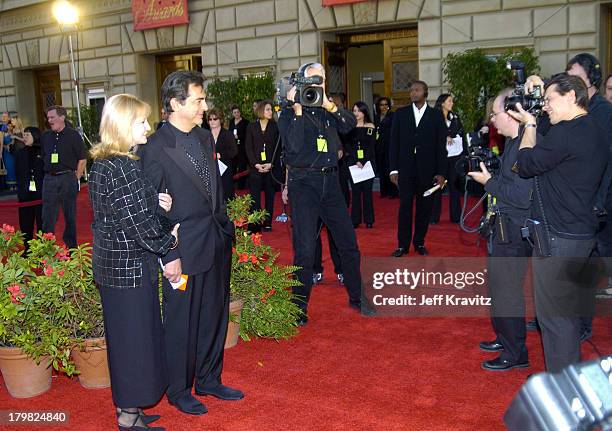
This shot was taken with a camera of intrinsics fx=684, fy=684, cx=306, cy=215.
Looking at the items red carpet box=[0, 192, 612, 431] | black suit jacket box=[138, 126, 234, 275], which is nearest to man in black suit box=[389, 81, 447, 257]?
red carpet box=[0, 192, 612, 431]

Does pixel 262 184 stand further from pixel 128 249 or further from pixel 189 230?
pixel 128 249

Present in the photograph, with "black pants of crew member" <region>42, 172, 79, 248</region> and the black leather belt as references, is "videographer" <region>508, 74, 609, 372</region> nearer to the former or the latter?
the black leather belt

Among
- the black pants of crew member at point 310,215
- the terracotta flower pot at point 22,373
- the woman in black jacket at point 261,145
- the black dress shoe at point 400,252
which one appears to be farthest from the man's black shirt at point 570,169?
the woman in black jacket at point 261,145

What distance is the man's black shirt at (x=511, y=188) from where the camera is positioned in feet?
12.9

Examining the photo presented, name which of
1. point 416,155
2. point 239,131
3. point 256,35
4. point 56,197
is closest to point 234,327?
point 416,155

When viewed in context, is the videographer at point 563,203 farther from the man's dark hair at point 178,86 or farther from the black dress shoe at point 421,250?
the black dress shoe at point 421,250

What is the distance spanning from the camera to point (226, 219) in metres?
3.95

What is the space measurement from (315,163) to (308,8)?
35.2ft

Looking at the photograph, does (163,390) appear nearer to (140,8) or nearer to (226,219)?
(226,219)

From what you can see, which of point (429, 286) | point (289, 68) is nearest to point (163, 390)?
point (429, 286)

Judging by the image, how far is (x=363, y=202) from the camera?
9.33m

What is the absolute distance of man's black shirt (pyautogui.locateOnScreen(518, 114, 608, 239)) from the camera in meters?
3.43

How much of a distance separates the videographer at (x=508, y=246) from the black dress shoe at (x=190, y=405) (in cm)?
180

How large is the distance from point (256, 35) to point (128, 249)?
43.8 feet
